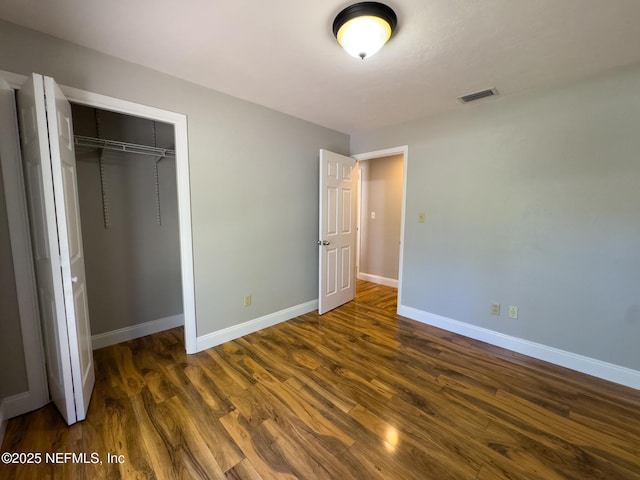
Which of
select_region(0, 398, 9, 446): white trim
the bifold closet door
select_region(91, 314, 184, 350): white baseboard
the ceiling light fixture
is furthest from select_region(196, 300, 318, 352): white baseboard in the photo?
the ceiling light fixture

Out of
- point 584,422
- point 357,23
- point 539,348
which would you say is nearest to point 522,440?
point 584,422

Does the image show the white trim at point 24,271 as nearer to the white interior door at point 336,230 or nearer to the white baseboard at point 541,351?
the white interior door at point 336,230

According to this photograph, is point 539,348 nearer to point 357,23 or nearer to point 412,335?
point 412,335

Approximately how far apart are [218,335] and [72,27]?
8.05 ft

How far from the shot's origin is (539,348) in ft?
7.83

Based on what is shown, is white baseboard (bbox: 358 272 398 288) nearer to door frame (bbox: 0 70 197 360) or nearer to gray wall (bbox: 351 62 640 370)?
gray wall (bbox: 351 62 640 370)

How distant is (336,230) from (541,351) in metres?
2.34

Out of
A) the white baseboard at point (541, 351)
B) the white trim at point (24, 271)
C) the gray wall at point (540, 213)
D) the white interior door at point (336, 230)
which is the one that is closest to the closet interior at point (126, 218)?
the white trim at point (24, 271)

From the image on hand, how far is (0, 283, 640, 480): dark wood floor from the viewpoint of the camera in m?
1.37

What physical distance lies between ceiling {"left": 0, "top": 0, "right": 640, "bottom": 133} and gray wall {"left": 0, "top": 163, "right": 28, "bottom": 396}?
3.72ft

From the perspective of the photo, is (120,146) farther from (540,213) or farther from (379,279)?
(379,279)

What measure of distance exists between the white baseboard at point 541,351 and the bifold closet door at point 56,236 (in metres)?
3.08

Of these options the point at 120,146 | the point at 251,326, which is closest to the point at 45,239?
the point at 120,146

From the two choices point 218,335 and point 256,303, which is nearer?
point 218,335
